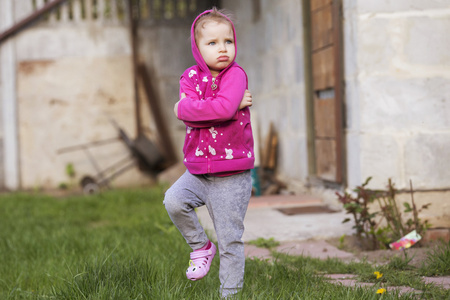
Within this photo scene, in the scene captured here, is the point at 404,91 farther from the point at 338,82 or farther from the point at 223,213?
the point at 223,213

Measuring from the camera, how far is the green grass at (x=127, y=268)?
2.73 meters

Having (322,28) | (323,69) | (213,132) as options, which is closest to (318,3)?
(322,28)

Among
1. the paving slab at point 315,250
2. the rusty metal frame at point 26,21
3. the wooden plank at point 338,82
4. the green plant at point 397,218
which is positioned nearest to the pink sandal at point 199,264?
the paving slab at point 315,250

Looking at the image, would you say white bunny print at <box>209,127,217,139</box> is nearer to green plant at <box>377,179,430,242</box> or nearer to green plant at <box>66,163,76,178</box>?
green plant at <box>377,179,430,242</box>

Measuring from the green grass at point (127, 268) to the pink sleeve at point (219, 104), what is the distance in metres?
0.76

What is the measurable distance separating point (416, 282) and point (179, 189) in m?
1.23

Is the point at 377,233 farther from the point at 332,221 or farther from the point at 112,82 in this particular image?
the point at 112,82

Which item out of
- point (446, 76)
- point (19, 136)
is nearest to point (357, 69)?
point (446, 76)

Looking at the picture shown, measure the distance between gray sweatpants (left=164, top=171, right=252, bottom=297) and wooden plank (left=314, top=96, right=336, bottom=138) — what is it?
8.98 ft

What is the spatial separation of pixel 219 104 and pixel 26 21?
23.5 ft

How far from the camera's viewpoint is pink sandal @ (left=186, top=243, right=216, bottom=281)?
2.76 metres

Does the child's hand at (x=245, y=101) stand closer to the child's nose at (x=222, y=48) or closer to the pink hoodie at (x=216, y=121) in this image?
the pink hoodie at (x=216, y=121)

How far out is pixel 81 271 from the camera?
309 cm

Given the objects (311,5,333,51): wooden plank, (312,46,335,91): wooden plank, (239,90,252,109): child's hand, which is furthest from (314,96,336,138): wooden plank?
(239,90,252,109): child's hand
